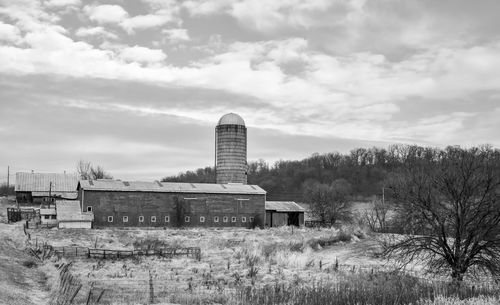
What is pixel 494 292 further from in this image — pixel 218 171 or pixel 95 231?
pixel 218 171

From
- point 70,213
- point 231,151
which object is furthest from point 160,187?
point 231,151

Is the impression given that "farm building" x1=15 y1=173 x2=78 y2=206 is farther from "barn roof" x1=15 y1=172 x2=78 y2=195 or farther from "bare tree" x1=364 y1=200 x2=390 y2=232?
"bare tree" x1=364 y1=200 x2=390 y2=232

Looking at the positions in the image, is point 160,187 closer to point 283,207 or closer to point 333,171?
point 283,207

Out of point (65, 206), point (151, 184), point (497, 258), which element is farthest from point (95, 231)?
point (497, 258)

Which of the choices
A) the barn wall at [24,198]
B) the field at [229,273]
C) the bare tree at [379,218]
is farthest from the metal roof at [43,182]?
the bare tree at [379,218]

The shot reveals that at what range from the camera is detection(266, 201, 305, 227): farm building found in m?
57.6

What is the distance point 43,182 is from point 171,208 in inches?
974

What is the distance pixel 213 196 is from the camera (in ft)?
178

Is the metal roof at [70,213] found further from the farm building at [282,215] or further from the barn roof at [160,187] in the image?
the farm building at [282,215]

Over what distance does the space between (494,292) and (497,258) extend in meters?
2.43

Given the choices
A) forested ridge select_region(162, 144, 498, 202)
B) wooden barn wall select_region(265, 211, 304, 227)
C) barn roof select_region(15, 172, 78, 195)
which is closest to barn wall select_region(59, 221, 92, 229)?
wooden barn wall select_region(265, 211, 304, 227)

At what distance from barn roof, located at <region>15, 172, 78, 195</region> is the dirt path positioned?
33191 millimetres

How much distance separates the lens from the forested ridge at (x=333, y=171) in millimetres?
108812

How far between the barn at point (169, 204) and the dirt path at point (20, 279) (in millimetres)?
14231
